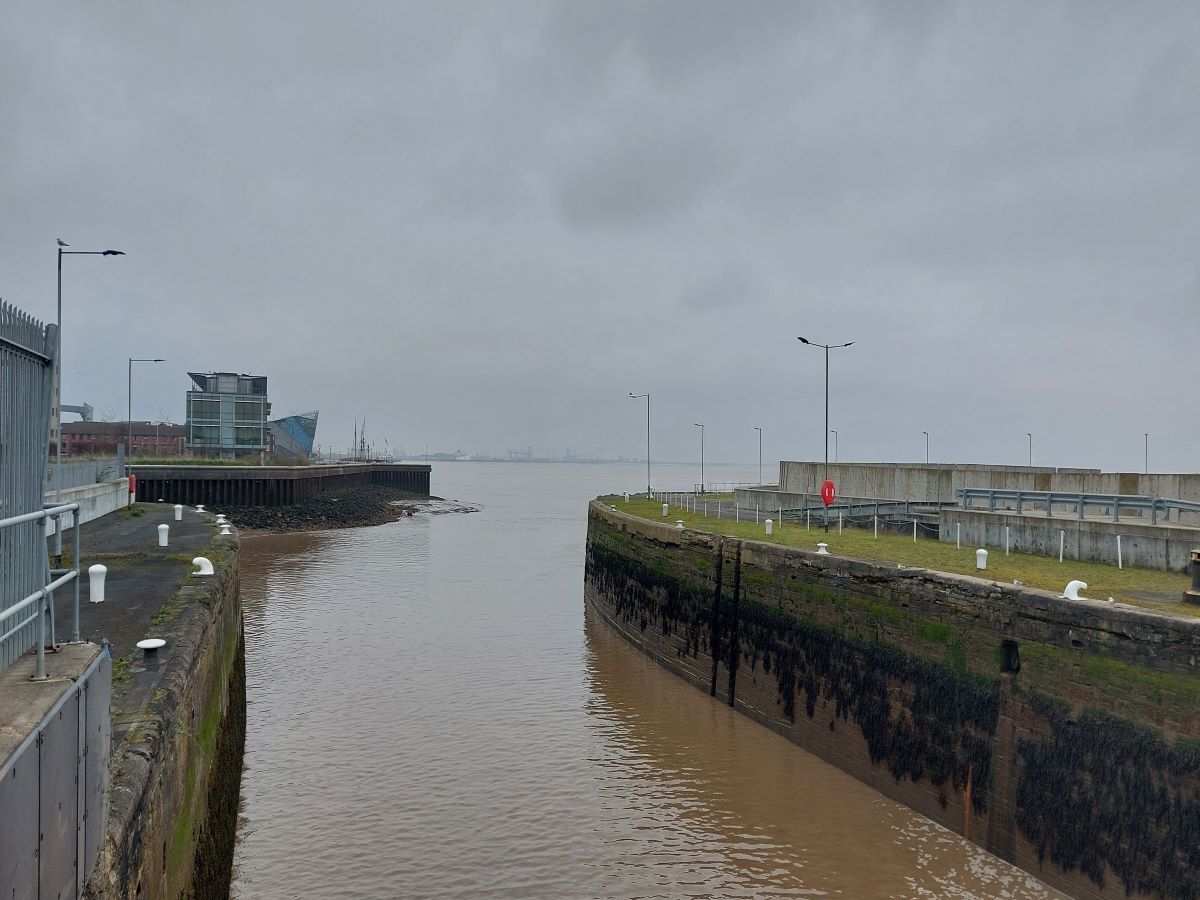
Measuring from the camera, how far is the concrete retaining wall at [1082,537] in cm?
1639

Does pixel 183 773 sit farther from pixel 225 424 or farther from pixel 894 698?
pixel 225 424

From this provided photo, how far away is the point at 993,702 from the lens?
12086mm

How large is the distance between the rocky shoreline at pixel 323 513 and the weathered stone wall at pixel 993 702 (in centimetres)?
4465

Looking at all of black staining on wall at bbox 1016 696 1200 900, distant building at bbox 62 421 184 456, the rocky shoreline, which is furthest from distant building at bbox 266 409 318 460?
black staining on wall at bbox 1016 696 1200 900

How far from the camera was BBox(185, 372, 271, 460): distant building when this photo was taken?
84.5m

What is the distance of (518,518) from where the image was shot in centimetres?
7981

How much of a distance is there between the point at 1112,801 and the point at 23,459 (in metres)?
11.9

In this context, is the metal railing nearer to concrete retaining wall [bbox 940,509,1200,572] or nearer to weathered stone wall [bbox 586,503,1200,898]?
concrete retaining wall [bbox 940,509,1200,572]

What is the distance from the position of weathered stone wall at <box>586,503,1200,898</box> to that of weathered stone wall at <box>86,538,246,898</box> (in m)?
10.2

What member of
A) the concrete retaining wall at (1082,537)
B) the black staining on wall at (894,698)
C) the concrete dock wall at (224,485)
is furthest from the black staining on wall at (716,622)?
the concrete dock wall at (224,485)

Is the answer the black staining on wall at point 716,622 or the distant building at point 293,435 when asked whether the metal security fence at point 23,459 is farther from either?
the distant building at point 293,435

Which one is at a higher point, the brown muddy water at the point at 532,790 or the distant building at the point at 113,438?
the distant building at the point at 113,438

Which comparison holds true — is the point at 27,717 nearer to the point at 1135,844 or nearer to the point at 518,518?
the point at 1135,844

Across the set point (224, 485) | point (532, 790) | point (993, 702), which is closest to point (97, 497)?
point (532, 790)
